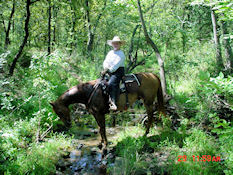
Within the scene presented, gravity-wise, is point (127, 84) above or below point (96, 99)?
Result: above

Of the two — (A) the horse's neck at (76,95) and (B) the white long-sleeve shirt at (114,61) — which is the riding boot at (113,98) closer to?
(B) the white long-sleeve shirt at (114,61)

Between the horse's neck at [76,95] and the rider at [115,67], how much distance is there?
2.64ft

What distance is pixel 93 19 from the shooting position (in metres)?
16.7

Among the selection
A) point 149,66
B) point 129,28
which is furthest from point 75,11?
point 149,66

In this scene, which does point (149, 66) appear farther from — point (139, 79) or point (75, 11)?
point (139, 79)

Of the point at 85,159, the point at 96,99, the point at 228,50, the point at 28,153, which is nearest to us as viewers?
the point at 28,153

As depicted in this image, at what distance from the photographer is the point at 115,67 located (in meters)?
5.10

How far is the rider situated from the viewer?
511 cm

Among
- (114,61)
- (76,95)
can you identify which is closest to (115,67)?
(114,61)

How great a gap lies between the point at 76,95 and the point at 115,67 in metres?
1.53

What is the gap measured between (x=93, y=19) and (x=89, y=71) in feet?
23.4

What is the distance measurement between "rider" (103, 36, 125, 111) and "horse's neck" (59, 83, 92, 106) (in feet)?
2.64
